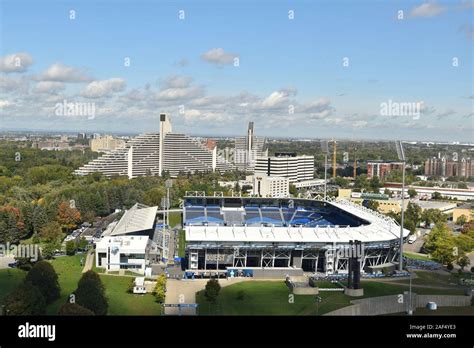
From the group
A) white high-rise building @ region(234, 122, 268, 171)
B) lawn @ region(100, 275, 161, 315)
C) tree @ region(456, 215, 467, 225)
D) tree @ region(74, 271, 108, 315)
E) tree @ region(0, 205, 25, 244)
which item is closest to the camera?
tree @ region(74, 271, 108, 315)

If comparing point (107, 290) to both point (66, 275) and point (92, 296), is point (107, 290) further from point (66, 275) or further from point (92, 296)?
point (92, 296)

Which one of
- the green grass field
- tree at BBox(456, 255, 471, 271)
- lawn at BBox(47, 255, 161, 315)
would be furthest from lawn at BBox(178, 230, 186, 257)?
tree at BBox(456, 255, 471, 271)

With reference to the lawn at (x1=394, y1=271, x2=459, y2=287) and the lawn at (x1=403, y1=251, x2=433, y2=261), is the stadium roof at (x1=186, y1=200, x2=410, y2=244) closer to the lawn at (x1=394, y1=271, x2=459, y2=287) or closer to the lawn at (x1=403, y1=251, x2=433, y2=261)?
the lawn at (x1=403, y1=251, x2=433, y2=261)

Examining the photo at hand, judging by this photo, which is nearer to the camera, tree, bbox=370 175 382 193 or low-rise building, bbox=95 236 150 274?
low-rise building, bbox=95 236 150 274

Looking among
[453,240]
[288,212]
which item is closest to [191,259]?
[453,240]

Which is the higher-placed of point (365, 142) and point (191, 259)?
point (365, 142)
